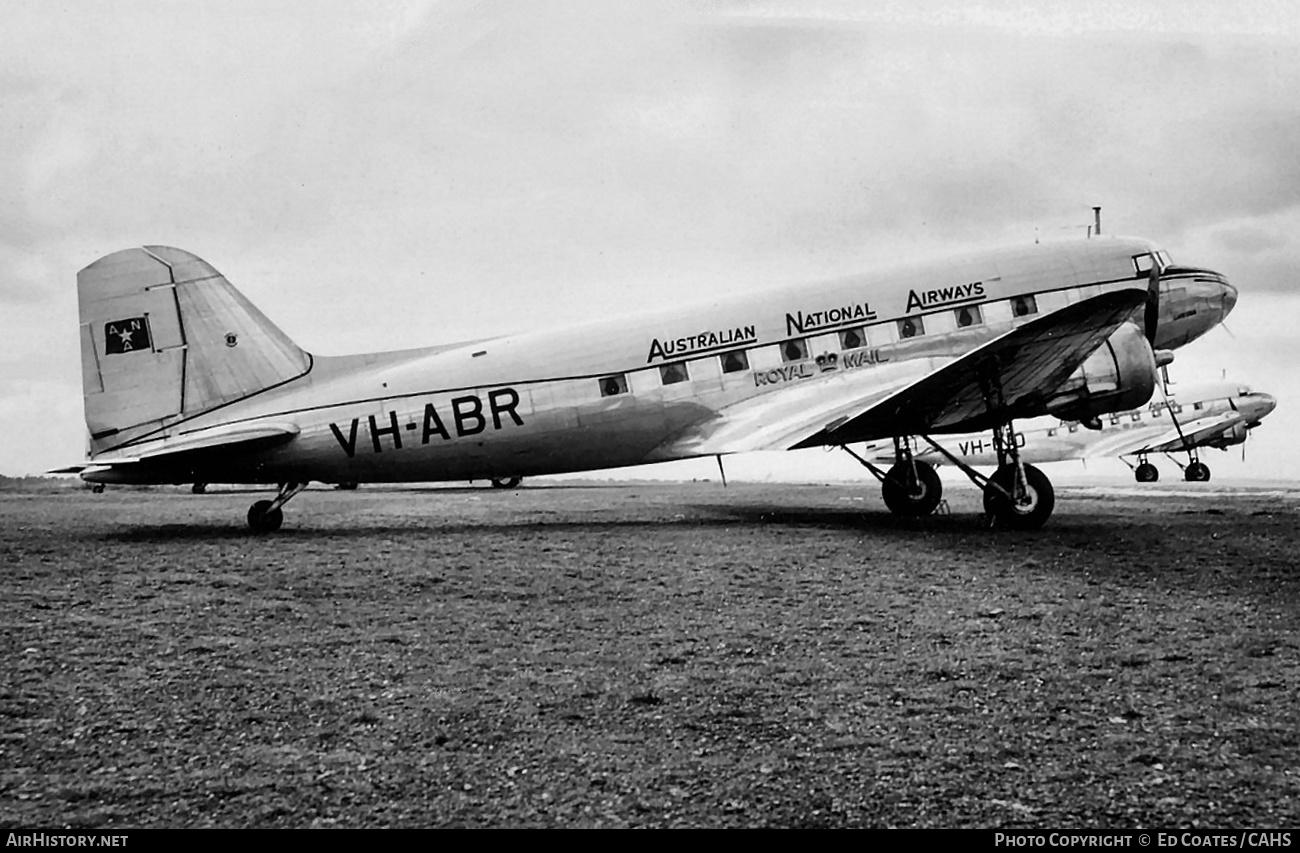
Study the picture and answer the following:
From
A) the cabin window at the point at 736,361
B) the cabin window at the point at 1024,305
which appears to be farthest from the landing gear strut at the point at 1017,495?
the cabin window at the point at 736,361

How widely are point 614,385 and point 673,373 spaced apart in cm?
86

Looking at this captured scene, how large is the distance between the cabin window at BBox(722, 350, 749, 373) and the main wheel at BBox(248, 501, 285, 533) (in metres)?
6.09

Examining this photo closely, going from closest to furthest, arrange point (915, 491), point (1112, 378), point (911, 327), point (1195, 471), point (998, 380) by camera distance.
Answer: point (998, 380)
point (1112, 378)
point (911, 327)
point (915, 491)
point (1195, 471)

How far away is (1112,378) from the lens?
11086mm

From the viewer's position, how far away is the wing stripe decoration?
354 inches

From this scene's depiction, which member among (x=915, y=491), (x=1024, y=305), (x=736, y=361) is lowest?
(x=915, y=491)

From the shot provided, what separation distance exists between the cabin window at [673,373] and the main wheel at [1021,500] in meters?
4.19

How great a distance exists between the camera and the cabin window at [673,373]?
12375 mm

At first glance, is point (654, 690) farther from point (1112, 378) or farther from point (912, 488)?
point (912, 488)

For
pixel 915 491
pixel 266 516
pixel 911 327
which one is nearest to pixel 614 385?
pixel 911 327

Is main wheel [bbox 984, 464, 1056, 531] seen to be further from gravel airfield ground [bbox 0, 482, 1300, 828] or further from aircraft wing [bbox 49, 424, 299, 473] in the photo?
aircraft wing [bbox 49, 424, 299, 473]

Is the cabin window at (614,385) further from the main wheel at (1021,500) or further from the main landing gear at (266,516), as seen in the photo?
the main wheel at (1021,500)

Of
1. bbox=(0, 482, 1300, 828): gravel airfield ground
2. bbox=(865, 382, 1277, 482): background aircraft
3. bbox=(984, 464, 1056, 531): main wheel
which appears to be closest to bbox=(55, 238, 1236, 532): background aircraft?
bbox=(984, 464, 1056, 531): main wheel

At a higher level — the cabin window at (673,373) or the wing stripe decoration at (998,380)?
the cabin window at (673,373)
